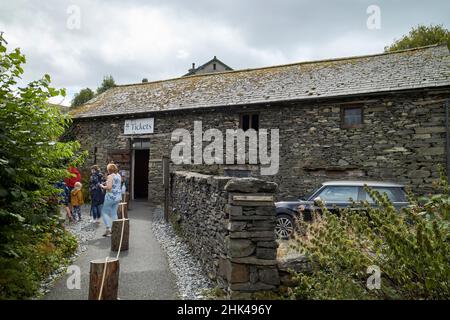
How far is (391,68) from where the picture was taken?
40.5 feet

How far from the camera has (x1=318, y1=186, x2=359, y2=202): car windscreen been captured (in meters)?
7.78

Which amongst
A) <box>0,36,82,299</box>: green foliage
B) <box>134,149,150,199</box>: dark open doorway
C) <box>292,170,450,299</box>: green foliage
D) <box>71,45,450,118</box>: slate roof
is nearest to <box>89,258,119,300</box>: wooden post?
<box>0,36,82,299</box>: green foliage

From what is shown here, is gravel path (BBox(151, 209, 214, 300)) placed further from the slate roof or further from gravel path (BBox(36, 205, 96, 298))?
the slate roof

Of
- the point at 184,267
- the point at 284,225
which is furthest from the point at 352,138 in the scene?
the point at 184,267

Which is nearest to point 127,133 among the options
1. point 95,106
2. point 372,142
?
point 95,106

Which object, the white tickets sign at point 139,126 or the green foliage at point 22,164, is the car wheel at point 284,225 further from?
the white tickets sign at point 139,126

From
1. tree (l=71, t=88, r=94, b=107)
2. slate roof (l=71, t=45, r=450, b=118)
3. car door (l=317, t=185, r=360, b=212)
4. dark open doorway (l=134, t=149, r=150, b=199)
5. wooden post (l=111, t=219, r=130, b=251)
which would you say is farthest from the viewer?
tree (l=71, t=88, r=94, b=107)

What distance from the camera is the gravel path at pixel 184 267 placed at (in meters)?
5.12

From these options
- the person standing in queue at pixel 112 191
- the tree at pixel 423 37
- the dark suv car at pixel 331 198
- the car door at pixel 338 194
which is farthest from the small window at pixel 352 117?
the tree at pixel 423 37

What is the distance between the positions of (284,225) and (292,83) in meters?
7.31

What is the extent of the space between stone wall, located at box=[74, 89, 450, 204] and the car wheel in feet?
12.9

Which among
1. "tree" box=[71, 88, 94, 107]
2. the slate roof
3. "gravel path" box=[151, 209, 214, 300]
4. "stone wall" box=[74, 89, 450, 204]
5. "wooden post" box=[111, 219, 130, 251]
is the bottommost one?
"gravel path" box=[151, 209, 214, 300]

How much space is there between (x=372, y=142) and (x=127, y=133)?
10.3 m
